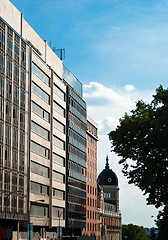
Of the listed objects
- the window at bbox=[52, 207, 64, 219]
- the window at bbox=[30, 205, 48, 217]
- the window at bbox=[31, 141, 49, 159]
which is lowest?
the window at bbox=[52, 207, 64, 219]

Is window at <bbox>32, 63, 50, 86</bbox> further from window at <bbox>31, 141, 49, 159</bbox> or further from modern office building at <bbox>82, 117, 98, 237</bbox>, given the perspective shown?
modern office building at <bbox>82, 117, 98, 237</bbox>

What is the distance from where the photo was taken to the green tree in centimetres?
4462

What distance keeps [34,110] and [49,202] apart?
17892mm

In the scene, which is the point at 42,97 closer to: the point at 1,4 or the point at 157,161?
the point at 1,4

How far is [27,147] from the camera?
7488 cm

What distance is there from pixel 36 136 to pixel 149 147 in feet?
118

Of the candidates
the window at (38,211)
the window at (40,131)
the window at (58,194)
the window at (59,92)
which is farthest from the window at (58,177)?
the window at (59,92)

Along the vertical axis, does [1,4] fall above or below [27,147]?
above

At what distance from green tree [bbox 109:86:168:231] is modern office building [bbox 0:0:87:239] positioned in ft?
67.8

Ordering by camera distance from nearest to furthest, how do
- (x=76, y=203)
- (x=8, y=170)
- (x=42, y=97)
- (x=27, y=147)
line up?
(x=8, y=170), (x=27, y=147), (x=42, y=97), (x=76, y=203)

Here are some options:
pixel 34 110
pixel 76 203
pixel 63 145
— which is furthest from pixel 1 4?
pixel 76 203

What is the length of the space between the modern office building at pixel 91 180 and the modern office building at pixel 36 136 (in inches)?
597

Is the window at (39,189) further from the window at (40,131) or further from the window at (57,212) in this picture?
the window at (40,131)

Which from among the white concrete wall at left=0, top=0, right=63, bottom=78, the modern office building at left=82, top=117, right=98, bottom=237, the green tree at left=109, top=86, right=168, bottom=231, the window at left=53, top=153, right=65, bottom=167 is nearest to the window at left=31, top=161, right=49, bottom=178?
the window at left=53, top=153, right=65, bottom=167
